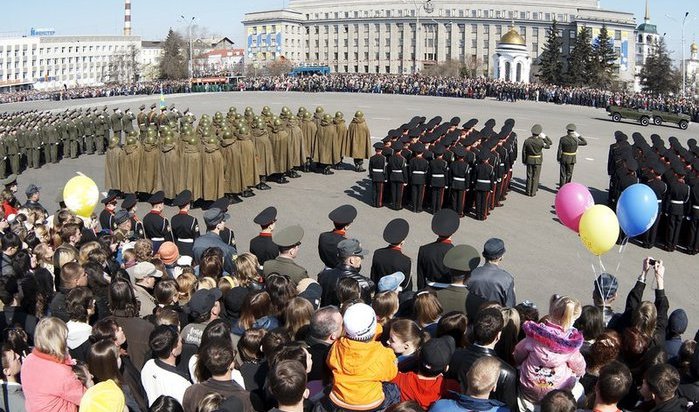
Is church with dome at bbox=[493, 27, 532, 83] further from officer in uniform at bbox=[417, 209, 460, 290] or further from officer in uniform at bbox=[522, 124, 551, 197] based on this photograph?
officer in uniform at bbox=[417, 209, 460, 290]

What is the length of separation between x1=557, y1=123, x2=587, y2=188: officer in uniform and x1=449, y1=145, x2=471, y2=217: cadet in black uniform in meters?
3.14

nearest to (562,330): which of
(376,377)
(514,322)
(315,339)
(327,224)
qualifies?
(514,322)

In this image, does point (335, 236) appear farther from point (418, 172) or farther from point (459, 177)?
point (418, 172)

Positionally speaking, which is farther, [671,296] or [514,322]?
[671,296]

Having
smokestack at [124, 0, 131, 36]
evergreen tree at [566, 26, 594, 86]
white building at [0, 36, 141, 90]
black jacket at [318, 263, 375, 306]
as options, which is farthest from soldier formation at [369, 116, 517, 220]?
smokestack at [124, 0, 131, 36]

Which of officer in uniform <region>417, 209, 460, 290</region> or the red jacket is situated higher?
officer in uniform <region>417, 209, 460, 290</region>

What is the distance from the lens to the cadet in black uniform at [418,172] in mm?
15508

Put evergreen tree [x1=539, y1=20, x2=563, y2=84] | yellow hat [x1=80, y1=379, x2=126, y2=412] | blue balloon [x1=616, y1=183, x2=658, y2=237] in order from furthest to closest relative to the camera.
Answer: evergreen tree [x1=539, y1=20, x2=563, y2=84] < blue balloon [x1=616, y1=183, x2=658, y2=237] < yellow hat [x1=80, y1=379, x2=126, y2=412]

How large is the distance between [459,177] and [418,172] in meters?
0.90

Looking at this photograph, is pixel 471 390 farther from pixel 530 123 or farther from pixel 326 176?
pixel 530 123

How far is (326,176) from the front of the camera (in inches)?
798

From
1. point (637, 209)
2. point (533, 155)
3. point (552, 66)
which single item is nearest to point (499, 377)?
point (637, 209)

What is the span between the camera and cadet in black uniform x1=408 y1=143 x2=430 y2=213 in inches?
611

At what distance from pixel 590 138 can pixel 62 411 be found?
2836 centimetres
